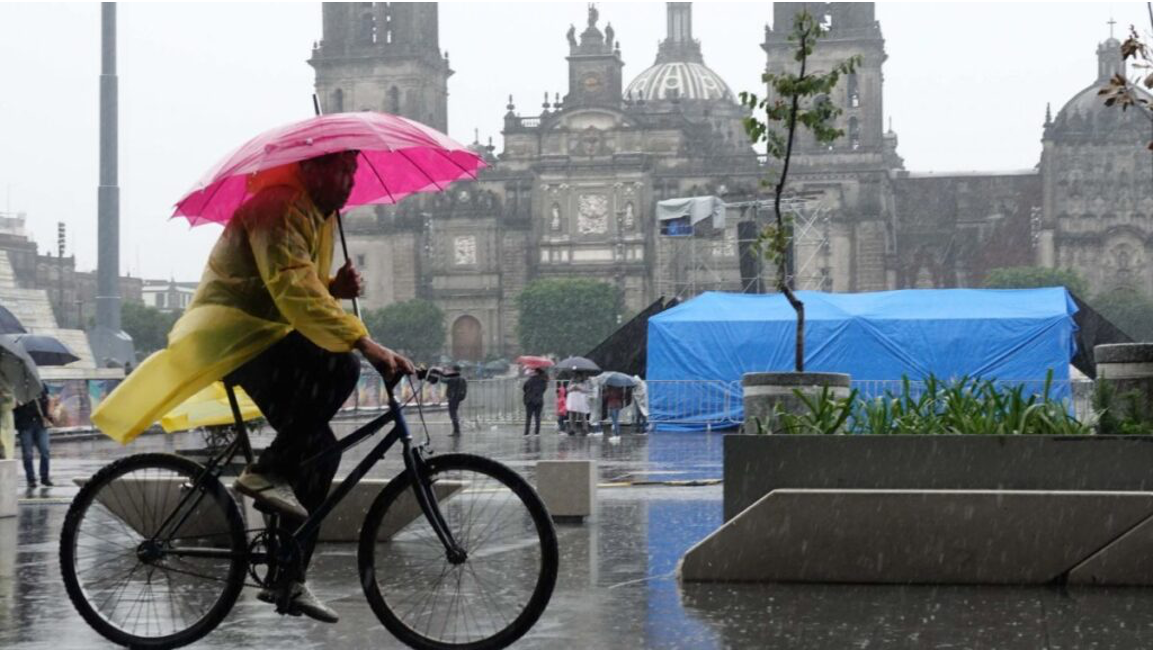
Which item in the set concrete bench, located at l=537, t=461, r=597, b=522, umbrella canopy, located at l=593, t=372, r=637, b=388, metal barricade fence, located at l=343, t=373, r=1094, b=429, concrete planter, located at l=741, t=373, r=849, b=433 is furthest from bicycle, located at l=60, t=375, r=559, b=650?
umbrella canopy, located at l=593, t=372, r=637, b=388

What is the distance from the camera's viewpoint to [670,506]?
11.8 m

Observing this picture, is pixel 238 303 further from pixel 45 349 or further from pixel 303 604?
pixel 45 349

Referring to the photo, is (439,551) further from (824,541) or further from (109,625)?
(824,541)

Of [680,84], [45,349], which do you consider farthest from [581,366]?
[680,84]

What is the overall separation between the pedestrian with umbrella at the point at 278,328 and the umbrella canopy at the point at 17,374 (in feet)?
31.1

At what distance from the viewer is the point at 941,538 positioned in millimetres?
6957

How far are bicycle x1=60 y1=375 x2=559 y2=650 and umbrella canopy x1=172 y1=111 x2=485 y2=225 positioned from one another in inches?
27.1

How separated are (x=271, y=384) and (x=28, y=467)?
1101 centimetres

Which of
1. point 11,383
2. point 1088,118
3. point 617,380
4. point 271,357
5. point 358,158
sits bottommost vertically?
point 617,380

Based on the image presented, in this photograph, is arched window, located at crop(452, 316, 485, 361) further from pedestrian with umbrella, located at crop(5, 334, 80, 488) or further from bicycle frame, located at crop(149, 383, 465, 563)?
bicycle frame, located at crop(149, 383, 465, 563)

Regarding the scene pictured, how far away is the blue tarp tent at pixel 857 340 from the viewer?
27.5m

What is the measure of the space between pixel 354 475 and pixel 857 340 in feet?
75.8

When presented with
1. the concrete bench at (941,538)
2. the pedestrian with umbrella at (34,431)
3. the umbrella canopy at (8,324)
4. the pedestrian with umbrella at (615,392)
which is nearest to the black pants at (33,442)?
the pedestrian with umbrella at (34,431)

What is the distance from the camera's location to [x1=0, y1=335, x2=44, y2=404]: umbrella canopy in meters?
14.1
